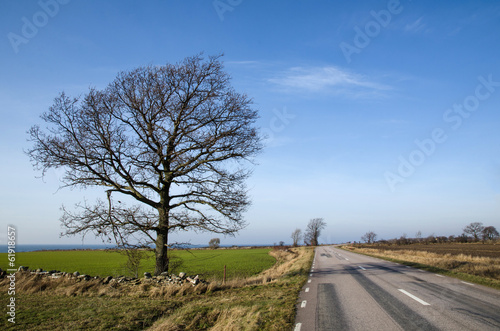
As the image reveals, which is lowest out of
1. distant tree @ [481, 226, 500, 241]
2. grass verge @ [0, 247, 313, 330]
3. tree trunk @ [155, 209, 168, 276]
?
distant tree @ [481, 226, 500, 241]

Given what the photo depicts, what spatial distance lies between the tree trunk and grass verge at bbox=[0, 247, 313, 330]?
1.14 m

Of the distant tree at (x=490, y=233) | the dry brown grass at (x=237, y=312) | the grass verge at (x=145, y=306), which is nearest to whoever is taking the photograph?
the dry brown grass at (x=237, y=312)

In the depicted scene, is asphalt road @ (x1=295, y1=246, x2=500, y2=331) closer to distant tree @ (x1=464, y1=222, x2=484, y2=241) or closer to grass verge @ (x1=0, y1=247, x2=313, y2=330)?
grass verge @ (x1=0, y1=247, x2=313, y2=330)

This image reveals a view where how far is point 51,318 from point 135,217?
4.96 metres

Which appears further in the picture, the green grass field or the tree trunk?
the green grass field

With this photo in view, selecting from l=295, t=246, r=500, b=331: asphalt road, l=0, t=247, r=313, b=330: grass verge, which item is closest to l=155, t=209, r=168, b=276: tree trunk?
l=0, t=247, r=313, b=330: grass verge

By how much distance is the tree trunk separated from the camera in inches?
524

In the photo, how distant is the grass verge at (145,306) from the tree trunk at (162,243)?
114 cm

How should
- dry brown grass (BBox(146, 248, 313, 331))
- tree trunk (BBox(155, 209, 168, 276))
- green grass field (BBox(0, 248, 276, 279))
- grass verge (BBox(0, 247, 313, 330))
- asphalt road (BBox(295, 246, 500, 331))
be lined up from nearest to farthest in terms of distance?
asphalt road (BBox(295, 246, 500, 331)), dry brown grass (BBox(146, 248, 313, 331)), grass verge (BBox(0, 247, 313, 330)), tree trunk (BBox(155, 209, 168, 276)), green grass field (BBox(0, 248, 276, 279))

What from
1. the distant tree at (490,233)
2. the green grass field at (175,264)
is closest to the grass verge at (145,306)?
the green grass field at (175,264)

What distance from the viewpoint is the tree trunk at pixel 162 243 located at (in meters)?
13.3

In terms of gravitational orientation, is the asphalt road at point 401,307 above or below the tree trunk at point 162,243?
below

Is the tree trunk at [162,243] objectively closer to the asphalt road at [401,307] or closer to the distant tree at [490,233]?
the asphalt road at [401,307]

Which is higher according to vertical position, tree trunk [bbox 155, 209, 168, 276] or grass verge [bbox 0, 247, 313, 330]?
tree trunk [bbox 155, 209, 168, 276]
